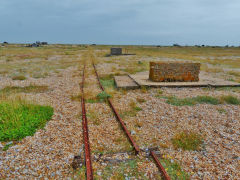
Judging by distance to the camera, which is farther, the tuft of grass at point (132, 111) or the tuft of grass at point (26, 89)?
the tuft of grass at point (26, 89)

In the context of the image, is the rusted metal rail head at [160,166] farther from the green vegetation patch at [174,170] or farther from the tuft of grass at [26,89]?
the tuft of grass at [26,89]

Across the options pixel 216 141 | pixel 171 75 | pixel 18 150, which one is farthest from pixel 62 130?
pixel 171 75

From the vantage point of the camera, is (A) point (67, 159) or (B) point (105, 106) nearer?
(A) point (67, 159)

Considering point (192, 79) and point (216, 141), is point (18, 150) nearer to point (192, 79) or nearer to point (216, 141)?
point (216, 141)

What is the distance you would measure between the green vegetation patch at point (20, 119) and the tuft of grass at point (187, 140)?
13.7ft

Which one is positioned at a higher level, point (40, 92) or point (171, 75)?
point (171, 75)

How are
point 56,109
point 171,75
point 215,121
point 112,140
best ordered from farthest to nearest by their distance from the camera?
point 171,75 → point 56,109 → point 215,121 → point 112,140

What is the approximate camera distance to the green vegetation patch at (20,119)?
15.4ft

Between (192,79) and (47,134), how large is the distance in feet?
32.0

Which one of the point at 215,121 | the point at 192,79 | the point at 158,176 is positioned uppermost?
the point at 192,79

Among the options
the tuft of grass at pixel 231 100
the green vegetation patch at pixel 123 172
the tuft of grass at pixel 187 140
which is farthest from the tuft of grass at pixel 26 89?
the tuft of grass at pixel 231 100

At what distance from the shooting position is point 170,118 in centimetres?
608

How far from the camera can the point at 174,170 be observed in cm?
363

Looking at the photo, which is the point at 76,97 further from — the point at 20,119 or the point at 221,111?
the point at 221,111
